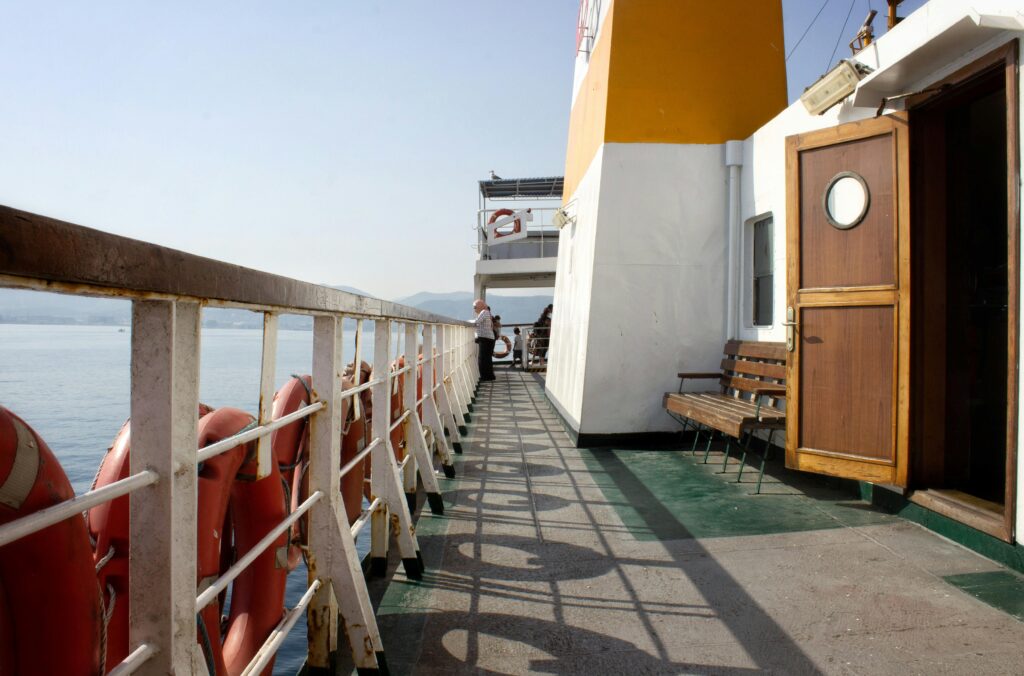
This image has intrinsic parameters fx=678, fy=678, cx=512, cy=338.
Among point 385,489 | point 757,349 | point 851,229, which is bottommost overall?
point 385,489

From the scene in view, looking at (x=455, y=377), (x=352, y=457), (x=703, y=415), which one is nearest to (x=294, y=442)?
(x=352, y=457)

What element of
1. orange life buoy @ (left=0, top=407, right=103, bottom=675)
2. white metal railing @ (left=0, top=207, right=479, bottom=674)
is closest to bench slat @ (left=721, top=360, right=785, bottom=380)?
white metal railing @ (left=0, top=207, right=479, bottom=674)

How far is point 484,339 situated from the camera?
40.5ft

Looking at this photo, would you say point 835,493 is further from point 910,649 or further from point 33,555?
point 33,555

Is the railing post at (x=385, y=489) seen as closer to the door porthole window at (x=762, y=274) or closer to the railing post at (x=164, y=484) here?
the railing post at (x=164, y=484)

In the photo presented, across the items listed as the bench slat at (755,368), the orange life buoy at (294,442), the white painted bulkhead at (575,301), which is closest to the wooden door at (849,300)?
the bench slat at (755,368)

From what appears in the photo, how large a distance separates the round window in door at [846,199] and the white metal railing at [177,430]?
281 centimetres

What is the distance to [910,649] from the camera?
2053 mm

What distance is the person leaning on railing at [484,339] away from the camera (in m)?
11.6

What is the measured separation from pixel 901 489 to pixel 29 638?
3.65 meters

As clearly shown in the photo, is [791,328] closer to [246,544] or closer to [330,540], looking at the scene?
[330,540]

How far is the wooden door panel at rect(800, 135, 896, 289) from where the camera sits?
3455 millimetres

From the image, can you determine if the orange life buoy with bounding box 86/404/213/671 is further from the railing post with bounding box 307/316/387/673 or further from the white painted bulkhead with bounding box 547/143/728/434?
the white painted bulkhead with bounding box 547/143/728/434

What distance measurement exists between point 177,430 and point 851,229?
3557 mm
